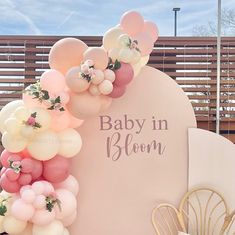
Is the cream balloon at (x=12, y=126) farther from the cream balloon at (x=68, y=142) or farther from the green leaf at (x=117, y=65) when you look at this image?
the green leaf at (x=117, y=65)

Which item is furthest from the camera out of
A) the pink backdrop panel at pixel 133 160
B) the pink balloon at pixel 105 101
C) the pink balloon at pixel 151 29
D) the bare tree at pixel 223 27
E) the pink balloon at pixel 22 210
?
the bare tree at pixel 223 27

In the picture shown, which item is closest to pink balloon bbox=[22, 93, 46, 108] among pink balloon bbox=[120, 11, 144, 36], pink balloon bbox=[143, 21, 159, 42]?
pink balloon bbox=[120, 11, 144, 36]

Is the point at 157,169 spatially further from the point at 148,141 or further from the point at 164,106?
the point at 164,106

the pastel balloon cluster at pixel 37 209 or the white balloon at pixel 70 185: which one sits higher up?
the white balloon at pixel 70 185

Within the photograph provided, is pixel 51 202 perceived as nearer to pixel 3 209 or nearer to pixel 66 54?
pixel 3 209

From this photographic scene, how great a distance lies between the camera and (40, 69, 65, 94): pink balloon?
1954mm

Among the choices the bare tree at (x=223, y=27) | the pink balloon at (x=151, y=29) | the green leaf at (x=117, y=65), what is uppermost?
the bare tree at (x=223, y=27)

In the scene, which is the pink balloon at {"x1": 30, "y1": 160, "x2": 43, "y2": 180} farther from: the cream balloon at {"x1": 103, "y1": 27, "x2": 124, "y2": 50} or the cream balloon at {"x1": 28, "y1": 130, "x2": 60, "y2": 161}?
the cream balloon at {"x1": 103, "y1": 27, "x2": 124, "y2": 50}

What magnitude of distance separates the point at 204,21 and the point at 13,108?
1.69m

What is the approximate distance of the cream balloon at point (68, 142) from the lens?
6.56 feet

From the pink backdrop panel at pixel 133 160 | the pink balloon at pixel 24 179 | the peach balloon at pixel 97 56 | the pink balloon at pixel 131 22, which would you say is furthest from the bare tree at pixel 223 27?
the pink balloon at pixel 24 179

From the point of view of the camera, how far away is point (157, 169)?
2.31m

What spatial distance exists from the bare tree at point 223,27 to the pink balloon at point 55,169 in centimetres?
163

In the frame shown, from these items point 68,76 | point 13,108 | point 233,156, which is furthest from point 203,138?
point 13,108
